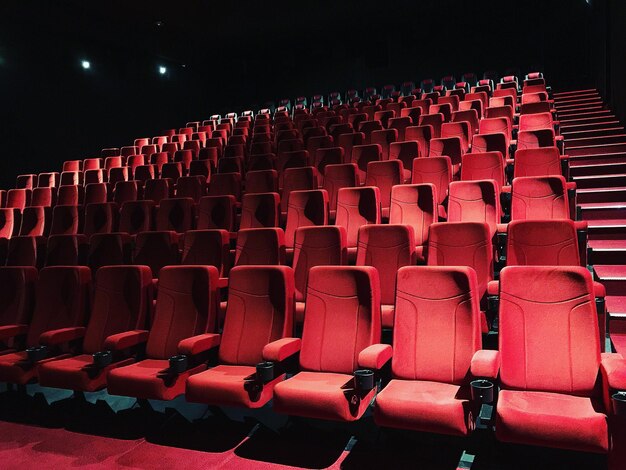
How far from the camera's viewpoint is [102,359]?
1.16 meters

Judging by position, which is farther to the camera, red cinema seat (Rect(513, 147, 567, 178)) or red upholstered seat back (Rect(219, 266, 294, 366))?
red cinema seat (Rect(513, 147, 567, 178))

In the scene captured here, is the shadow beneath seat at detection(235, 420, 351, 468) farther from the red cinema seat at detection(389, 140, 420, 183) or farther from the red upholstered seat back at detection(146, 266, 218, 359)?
the red cinema seat at detection(389, 140, 420, 183)

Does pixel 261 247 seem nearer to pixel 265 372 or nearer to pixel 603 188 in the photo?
pixel 265 372

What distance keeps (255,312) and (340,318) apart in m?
0.21

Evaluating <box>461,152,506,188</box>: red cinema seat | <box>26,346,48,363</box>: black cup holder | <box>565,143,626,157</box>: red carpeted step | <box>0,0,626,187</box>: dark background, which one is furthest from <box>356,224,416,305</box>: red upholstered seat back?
<box>0,0,626,187</box>: dark background

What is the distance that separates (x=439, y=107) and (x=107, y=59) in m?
3.12

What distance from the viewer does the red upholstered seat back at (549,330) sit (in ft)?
2.84

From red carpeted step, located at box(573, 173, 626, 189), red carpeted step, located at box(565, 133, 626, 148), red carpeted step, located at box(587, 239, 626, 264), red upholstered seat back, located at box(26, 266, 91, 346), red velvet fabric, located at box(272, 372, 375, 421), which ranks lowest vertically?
red velvet fabric, located at box(272, 372, 375, 421)

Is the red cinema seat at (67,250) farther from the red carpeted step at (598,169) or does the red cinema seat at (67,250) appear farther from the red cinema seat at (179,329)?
the red carpeted step at (598,169)

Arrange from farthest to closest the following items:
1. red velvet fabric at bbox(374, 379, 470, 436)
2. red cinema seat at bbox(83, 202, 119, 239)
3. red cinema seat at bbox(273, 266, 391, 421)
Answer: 1. red cinema seat at bbox(83, 202, 119, 239)
2. red cinema seat at bbox(273, 266, 391, 421)
3. red velvet fabric at bbox(374, 379, 470, 436)

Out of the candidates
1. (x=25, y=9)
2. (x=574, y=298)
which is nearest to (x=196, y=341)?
(x=574, y=298)

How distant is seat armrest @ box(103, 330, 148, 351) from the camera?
1188 mm

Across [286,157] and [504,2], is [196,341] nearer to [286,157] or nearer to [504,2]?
[286,157]

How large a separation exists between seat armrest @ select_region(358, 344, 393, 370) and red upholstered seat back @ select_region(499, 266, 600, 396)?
0.65 ft
